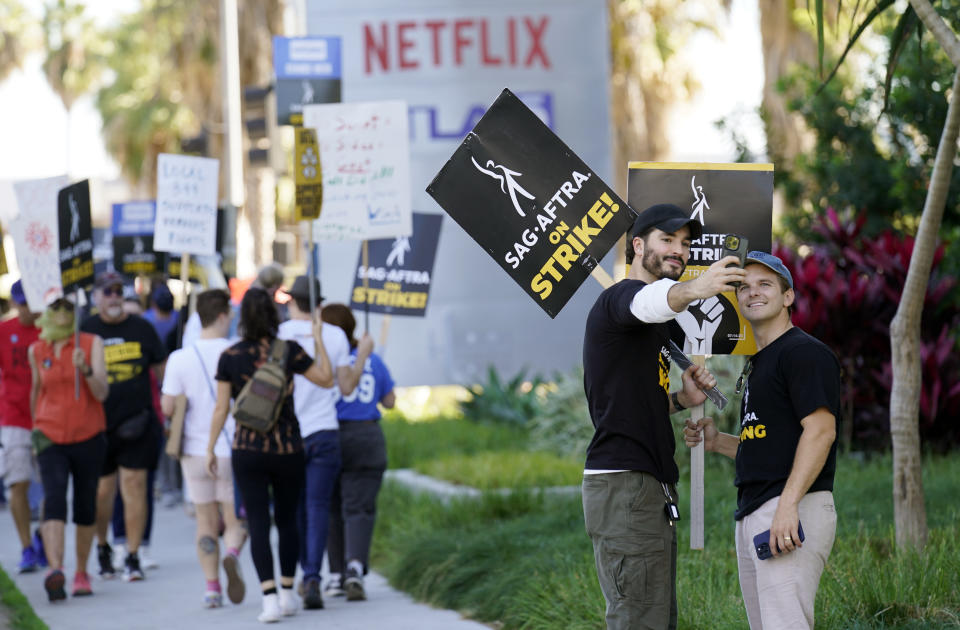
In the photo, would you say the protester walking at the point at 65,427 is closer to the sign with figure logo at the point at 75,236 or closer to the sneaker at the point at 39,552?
the sign with figure logo at the point at 75,236

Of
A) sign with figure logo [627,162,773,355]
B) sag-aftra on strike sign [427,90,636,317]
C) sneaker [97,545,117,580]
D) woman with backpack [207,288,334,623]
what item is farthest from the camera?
sneaker [97,545,117,580]

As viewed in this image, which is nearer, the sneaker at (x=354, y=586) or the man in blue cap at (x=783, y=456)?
the man in blue cap at (x=783, y=456)

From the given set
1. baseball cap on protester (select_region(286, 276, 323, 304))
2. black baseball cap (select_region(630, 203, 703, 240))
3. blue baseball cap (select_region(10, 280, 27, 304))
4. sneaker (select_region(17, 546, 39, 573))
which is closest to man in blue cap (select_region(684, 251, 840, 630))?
black baseball cap (select_region(630, 203, 703, 240))

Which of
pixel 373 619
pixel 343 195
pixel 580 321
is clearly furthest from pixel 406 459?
pixel 580 321

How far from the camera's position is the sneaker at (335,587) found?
31.1 feet

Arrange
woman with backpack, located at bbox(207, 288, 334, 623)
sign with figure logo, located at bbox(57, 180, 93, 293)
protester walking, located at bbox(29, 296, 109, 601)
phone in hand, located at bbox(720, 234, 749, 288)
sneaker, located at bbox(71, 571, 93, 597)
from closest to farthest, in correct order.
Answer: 1. phone in hand, located at bbox(720, 234, 749, 288)
2. woman with backpack, located at bbox(207, 288, 334, 623)
3. protester walking, located at bbox(29, 296, 109, 601)
4. sneaker, located at bbox(71, 571, 93, 597)
5. sign with figure logo, located at bbox(57, 180, 93, 293)

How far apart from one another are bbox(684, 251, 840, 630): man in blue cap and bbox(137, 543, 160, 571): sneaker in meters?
6.99

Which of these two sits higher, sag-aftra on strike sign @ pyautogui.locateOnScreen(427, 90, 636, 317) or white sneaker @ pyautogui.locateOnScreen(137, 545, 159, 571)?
sag-aftra on strike sign @ pyautogui.locateOnScreen(427, 90, 636, 317)

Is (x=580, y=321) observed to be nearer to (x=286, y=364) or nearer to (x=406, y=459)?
(x=406, y=459)

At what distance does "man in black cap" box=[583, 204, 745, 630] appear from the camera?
16.5ft

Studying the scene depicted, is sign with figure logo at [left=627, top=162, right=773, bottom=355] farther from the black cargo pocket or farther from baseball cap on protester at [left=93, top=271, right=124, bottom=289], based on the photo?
baseball cap on protester at [left=93, top=271, right=124, bottom=289]

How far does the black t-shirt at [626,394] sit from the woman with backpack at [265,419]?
3465mm

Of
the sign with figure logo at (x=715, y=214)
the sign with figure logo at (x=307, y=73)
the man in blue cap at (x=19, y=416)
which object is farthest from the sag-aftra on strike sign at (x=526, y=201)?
the sign with figure logo at (x=307, y=73)

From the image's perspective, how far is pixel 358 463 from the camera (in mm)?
9289
